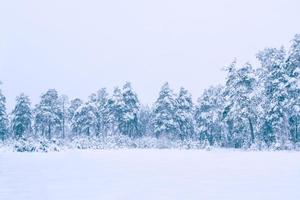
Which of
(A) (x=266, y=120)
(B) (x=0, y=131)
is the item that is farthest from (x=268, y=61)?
(B) (x=0, y=131)

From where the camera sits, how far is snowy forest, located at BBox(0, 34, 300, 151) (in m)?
39.3

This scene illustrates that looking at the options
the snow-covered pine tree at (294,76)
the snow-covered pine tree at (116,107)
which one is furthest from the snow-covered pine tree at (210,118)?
the snow-covered pine tree at (294,76)

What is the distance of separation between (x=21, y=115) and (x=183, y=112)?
26108mm

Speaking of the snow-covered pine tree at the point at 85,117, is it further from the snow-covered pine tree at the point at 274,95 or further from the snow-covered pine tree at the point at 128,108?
the snow-covered pine tree at the point at 274,95

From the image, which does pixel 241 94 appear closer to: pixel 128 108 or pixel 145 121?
pixel 128 108

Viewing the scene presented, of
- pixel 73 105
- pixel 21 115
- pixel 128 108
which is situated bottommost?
pixel 21 115

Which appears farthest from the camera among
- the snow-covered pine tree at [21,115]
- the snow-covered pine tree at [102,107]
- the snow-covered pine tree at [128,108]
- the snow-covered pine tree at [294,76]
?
the snow-covered pine tree at [102,107]

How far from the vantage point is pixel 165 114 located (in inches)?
2264

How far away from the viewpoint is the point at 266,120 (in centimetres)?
4362

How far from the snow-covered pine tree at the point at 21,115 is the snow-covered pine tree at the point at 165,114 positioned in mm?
21480

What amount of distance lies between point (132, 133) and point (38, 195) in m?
57.3

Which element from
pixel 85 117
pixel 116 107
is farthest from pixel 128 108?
pixel 85 117

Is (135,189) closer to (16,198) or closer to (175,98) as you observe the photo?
(16,198)

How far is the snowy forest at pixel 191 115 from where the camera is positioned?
129 ft
